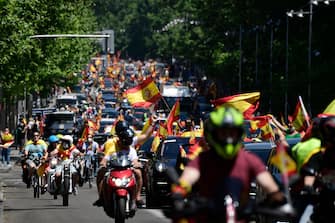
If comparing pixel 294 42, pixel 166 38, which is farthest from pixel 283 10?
pixel 166 38

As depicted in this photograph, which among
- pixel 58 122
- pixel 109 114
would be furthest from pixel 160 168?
pixel 109 114

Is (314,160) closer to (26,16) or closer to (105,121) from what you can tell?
(26,16)

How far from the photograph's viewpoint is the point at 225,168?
436 inches

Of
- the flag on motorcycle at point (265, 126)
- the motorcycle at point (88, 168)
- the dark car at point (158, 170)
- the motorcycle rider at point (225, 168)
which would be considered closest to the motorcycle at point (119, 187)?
the flag on motorcycle at point (265, 126)

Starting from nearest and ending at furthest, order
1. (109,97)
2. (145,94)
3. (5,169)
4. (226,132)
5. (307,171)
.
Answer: (226,132)
(307,171)
(145,94)
(5,169)
(109,97)

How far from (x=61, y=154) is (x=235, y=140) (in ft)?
66.7

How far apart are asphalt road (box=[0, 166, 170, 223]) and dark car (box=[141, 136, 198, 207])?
0.86 metres

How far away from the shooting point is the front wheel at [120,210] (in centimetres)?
2075

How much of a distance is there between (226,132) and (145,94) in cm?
1871

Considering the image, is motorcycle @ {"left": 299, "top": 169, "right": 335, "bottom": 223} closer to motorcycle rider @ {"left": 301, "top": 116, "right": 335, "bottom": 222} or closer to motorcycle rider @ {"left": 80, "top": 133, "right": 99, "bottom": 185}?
motorcycle rider @ {"left": 301, "top": 116, "right": 335, "bottom": 222}

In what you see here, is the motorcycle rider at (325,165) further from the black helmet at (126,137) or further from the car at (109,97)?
the car at (109,97)

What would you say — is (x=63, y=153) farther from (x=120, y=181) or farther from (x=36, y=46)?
(x=36, y=46)

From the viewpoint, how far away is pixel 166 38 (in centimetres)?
16075

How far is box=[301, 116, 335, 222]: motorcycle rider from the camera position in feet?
46.4
